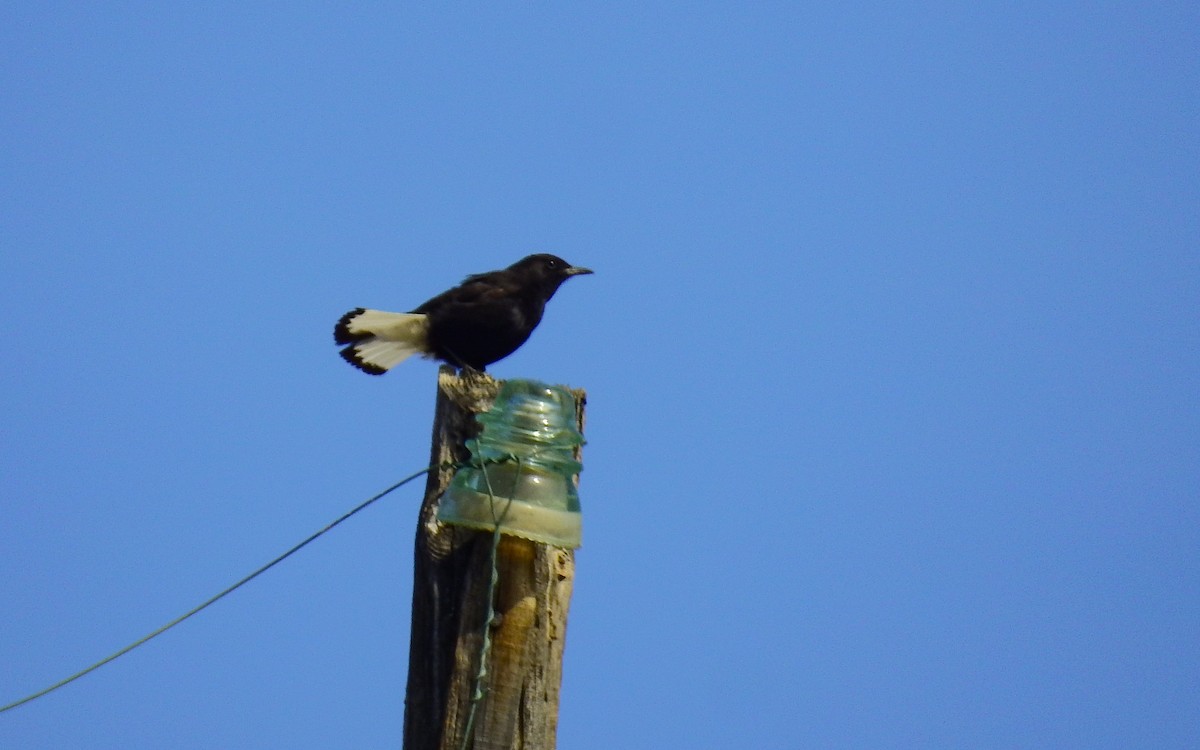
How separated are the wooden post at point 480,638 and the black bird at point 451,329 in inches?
227

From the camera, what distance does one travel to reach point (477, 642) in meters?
3.15

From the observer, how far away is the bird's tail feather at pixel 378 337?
9.12 meters

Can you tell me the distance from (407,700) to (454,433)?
657 millimetres

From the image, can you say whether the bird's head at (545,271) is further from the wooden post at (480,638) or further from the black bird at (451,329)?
the wooden post at (480,638)

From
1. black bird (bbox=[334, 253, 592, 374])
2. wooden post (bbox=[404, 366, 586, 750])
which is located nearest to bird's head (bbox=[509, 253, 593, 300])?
black bird (bbox=[334, 253, 592, 374])

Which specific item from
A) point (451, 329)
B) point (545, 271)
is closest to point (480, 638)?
point (451, 329)

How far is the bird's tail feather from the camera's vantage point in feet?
29.9

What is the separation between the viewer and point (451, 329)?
910 centimetres

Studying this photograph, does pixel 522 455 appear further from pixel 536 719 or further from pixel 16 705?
pixel 16 705

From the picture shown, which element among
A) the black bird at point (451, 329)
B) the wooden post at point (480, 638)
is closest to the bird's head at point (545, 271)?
the black bird at point (451, 329)

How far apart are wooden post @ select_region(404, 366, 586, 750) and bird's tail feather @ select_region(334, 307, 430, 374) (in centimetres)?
586

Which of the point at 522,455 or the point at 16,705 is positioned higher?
the point at 522,455

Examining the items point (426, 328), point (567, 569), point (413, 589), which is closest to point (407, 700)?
point (413, 589)

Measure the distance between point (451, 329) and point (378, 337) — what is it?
51 centimetres
